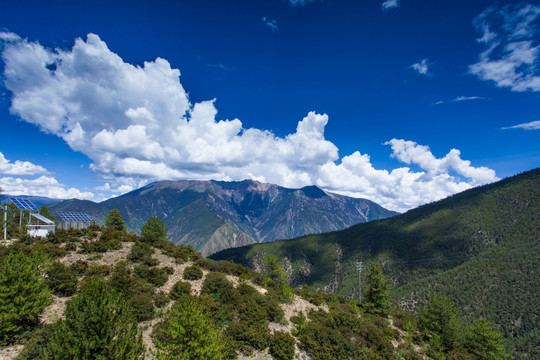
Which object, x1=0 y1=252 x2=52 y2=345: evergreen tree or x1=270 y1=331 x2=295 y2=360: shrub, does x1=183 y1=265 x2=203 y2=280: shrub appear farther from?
x1=0 y1=252 x2=52 y2=345: evergreen tree

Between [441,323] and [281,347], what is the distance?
89.3 ft

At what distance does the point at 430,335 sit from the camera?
36.3 metres

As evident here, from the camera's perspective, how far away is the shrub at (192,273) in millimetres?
30934

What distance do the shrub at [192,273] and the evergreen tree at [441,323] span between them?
3143 centimetres

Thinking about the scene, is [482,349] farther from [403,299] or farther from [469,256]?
[469,256]

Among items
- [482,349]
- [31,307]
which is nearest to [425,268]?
[482,349]

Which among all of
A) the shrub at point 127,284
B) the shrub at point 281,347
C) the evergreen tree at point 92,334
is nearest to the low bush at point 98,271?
the shrub at point 127,284

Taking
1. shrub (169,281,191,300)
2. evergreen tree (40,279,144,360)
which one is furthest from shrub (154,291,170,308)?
evergreen tree (40,279,144,360)

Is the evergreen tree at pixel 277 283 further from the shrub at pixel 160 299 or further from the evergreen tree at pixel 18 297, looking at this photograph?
the evergreen tree at pixel 18 297

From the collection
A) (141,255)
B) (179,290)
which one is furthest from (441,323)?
(141,255)

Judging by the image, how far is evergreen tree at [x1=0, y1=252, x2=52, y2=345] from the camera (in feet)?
56.3

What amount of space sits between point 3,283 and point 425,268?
23169cm

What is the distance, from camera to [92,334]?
13906 mm

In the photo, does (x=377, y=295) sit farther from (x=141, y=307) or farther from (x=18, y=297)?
(x=18, y=297)
